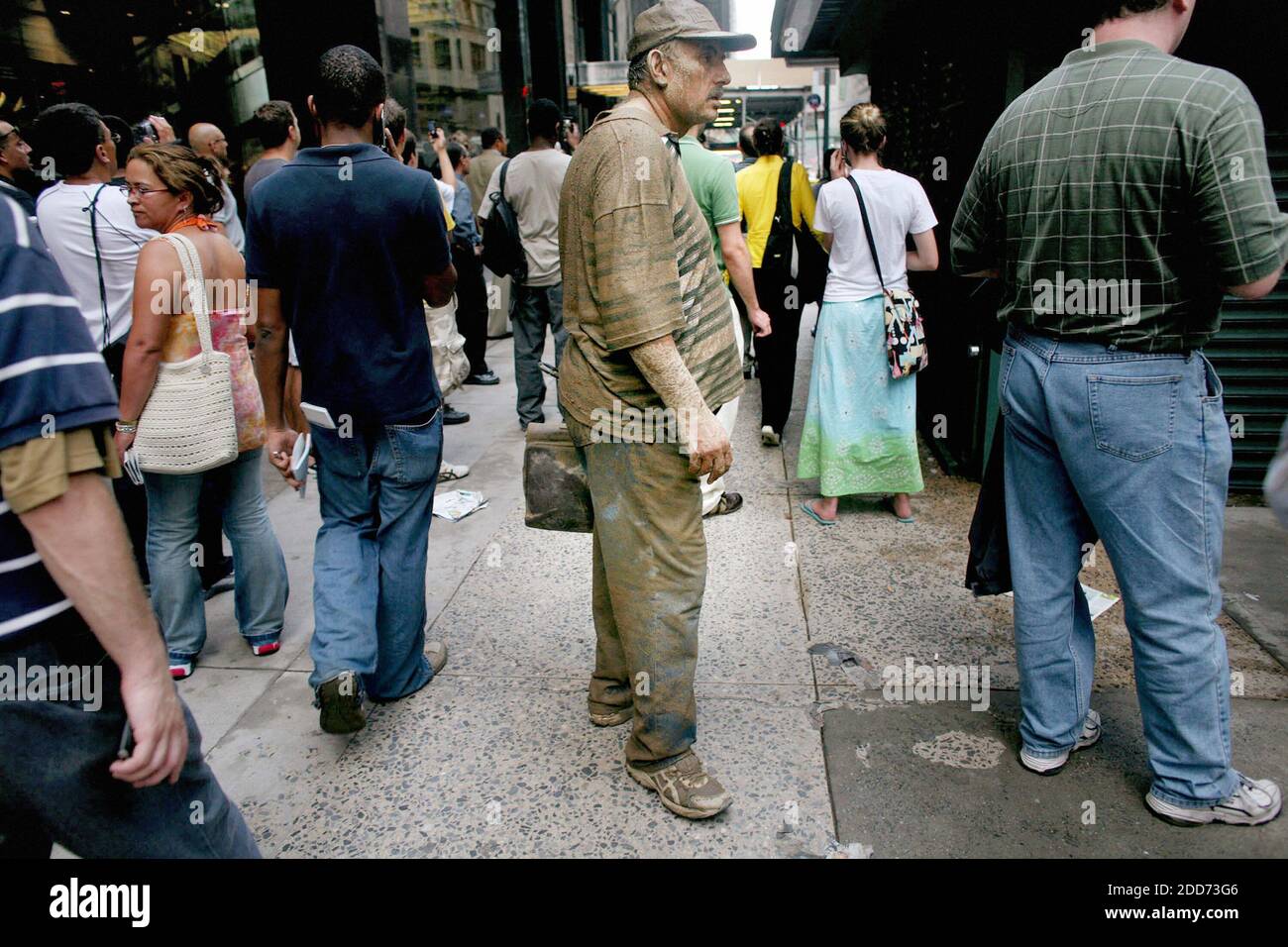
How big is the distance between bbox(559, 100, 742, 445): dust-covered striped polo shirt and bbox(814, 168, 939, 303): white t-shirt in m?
2.12

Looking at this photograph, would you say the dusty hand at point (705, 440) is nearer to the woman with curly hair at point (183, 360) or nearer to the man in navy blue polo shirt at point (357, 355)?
the man in navy blue polo shirt at point (357, 355)

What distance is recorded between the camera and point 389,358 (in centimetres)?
292

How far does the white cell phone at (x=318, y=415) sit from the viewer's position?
2922 millimetres

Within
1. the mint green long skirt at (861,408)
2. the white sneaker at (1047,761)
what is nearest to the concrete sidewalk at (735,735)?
the white sneaker at (1047,761)

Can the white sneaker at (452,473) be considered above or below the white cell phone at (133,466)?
below

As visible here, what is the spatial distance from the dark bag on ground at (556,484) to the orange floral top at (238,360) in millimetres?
1158

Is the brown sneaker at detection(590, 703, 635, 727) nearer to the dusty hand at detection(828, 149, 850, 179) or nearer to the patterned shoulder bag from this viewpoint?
the patterned shoulder bag

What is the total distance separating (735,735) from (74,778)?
201cm

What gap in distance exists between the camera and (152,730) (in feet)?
4.67

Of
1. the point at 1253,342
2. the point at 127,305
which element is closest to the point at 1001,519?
the point at 1253,342

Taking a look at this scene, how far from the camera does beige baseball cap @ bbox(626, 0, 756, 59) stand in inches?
91.7

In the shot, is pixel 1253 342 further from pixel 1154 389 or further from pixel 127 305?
pixel 127 305

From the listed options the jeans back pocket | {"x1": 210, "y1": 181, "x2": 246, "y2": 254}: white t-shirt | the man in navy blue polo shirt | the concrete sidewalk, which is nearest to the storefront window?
{"x1": 210, "y1": 181, "x2": 246, "y2": 254}: white t-shirt

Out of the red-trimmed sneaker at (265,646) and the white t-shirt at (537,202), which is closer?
the red-trimmed sneaker at (265,646)
